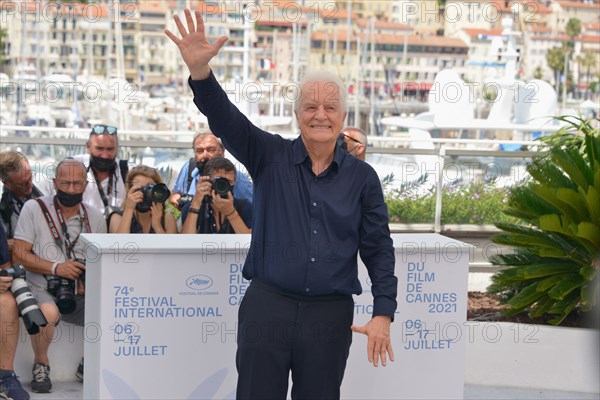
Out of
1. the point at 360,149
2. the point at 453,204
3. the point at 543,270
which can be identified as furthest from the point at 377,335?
the point at 453,204

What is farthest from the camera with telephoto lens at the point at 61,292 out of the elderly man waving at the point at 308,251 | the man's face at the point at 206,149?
the elderly man waving at the point at 308,251

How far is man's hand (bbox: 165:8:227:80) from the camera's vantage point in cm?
452

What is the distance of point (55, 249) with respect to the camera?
7.21m

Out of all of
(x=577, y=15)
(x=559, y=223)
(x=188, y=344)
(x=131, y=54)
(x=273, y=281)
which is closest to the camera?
(x=273, y=281)

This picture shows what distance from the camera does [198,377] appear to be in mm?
5980

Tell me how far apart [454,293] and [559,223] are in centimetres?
180

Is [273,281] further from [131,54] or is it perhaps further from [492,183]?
[131,54]

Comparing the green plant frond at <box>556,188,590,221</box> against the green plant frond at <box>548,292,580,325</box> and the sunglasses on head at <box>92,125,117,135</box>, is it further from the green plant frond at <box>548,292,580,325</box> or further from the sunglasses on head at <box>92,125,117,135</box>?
the sunglasses on head at <box>92,125,117,135</box>

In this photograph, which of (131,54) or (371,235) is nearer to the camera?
(371,235)

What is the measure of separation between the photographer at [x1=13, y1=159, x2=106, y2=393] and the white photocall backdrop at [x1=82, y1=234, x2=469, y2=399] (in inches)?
39.7

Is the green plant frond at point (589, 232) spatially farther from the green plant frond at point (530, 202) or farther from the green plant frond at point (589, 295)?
the green plant frond at point (530, 202)

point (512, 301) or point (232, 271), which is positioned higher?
point (232, 271)

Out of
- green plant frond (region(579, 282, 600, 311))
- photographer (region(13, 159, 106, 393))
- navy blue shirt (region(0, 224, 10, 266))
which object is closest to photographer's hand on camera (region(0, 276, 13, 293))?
navy blue shirt (region(0, 224, 10, 266))

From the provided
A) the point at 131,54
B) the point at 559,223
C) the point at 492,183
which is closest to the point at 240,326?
the point at 559,223
